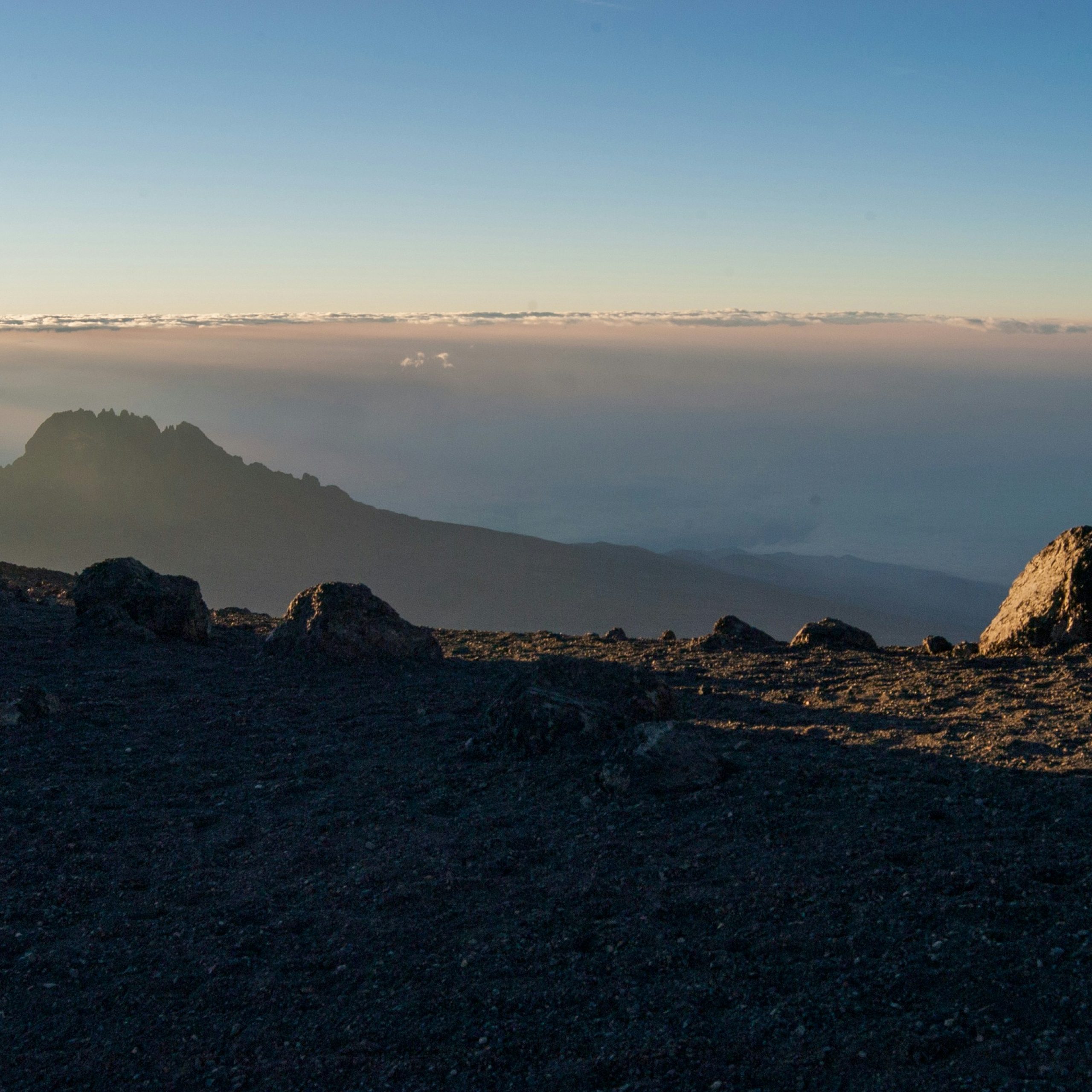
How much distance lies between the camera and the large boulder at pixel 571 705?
11031 mm

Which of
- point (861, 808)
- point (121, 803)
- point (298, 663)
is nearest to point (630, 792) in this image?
point (861, 808)

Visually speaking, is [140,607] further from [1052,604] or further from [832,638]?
[1052,604]

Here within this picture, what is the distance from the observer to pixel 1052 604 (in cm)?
1521

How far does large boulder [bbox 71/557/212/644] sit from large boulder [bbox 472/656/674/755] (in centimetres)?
842

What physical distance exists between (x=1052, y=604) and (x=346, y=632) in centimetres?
1196

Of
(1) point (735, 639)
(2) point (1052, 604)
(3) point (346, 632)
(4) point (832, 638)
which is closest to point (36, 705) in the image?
(3) point (346, 632)

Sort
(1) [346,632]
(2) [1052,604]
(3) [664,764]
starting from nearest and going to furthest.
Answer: (3) [664,764] < (2) [1052,604] < (1) [346,632]

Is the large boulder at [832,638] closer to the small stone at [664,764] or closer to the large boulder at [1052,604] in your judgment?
the large boulder at [1052,604]

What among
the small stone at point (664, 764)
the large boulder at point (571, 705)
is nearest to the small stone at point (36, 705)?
the large boulder at point (571, 705)

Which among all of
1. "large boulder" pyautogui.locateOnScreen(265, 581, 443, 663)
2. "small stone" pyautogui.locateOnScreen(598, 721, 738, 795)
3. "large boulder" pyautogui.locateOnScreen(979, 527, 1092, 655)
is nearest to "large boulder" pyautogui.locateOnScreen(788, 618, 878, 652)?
Answer: "large boulder" pyautogui.locateOnScreen(979, 527, 1092, 655)

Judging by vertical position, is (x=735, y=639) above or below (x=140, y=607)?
below

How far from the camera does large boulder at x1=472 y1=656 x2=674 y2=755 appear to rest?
11031mm

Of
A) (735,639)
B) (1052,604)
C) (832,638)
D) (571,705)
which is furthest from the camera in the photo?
(735,639)

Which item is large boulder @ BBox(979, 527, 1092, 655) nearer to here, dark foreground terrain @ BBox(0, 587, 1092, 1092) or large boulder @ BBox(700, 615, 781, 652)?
dark foreground terrain @ BBox(0, 587, 1092, 1092)
